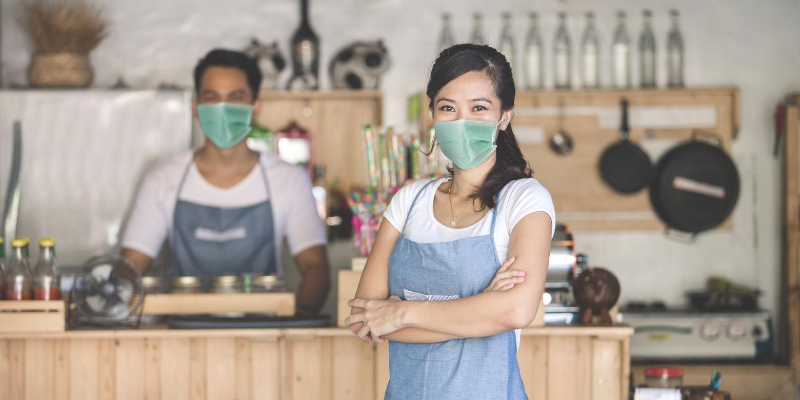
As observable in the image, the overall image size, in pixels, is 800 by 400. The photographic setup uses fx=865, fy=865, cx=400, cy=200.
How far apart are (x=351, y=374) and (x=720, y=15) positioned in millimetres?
3245

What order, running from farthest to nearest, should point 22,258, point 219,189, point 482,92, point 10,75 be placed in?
1. point 10,75
2. point 219,189
3. point 22,258
4. point 482,92

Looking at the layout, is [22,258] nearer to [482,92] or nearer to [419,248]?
[419,248]

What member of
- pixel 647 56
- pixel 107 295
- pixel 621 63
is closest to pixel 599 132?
pixel 621 63

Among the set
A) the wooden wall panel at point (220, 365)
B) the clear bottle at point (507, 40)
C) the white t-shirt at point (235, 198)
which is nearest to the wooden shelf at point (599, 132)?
the clear bottle at point (507, 40)

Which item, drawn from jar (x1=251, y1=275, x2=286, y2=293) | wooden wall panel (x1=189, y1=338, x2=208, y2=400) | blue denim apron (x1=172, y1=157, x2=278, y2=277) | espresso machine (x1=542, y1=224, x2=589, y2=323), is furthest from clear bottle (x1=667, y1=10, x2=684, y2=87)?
wooden wall panel (x1=189, y1=338, x2=208, y2=400)

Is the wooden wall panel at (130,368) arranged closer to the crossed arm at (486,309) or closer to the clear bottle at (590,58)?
the crossed arm at (486,309)

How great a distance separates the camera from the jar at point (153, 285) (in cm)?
284

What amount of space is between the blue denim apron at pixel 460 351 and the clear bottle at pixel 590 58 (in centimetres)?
282

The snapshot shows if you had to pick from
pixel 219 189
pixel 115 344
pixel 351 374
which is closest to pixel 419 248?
pixel 351 374

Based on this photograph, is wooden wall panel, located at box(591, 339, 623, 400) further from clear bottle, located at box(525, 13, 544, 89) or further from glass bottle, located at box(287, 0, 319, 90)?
glass bottle, located at box(287, 0, 319, 90)

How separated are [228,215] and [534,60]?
6.53 ft

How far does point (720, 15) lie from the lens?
4.78 m

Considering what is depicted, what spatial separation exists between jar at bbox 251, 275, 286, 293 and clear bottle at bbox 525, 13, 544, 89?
89.8 inches

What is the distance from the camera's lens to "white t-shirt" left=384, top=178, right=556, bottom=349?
1.95 metres
